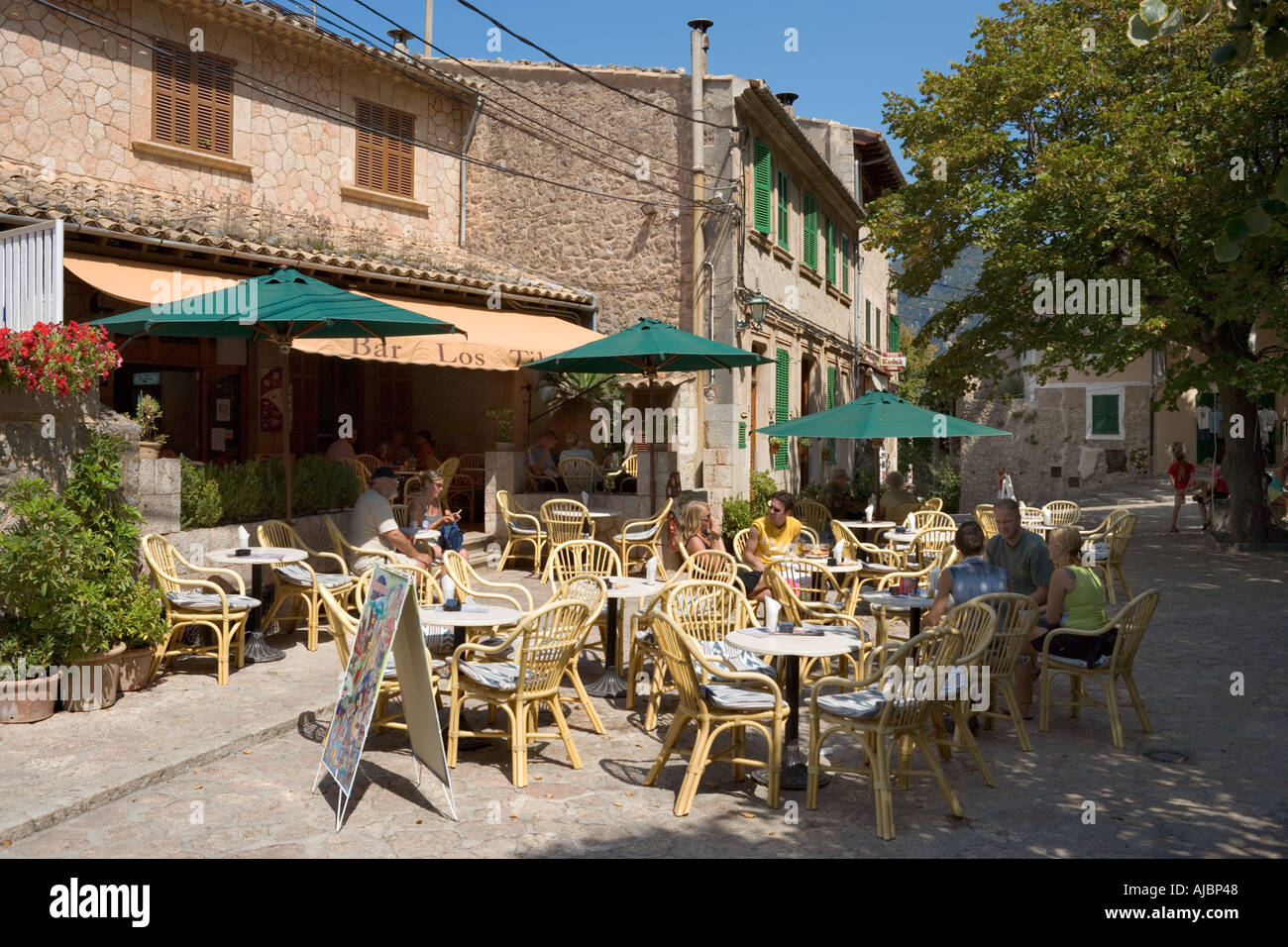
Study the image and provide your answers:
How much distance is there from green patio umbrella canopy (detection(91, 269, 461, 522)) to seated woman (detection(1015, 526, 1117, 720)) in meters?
5.22

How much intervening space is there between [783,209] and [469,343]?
26.1 feet

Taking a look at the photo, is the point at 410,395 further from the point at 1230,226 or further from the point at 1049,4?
the point at 1230,226

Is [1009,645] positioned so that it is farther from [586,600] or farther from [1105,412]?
[1105,412]

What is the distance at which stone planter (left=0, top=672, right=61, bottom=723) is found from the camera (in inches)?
235

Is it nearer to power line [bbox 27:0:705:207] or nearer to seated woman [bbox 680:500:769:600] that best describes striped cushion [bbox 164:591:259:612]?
seated woman [bbox 680:500:769:600]

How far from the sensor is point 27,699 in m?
6.01

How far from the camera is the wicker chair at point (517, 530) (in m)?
12.4

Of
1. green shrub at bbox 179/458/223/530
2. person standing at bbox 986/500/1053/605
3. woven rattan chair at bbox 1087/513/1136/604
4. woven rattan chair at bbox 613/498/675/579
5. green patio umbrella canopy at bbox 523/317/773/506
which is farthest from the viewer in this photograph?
woven rattan chair at bbox 613/498/675/579

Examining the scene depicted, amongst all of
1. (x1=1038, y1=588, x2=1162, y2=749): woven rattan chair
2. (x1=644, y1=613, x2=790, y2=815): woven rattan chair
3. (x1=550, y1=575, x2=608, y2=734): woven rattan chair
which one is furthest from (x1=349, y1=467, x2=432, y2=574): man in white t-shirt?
(x1=1038, y1=588, x2=1162, y2=749): woven rattan chair

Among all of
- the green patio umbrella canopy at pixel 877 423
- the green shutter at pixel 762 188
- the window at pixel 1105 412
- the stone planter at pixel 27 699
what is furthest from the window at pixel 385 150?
the window at pixel 1105 412

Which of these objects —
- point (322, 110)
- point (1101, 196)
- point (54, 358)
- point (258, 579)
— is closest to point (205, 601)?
point (258, 579)

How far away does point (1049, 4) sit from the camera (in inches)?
619

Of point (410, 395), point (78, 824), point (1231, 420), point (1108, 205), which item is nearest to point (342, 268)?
point (410, 395)

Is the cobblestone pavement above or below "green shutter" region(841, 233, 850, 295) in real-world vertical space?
below
